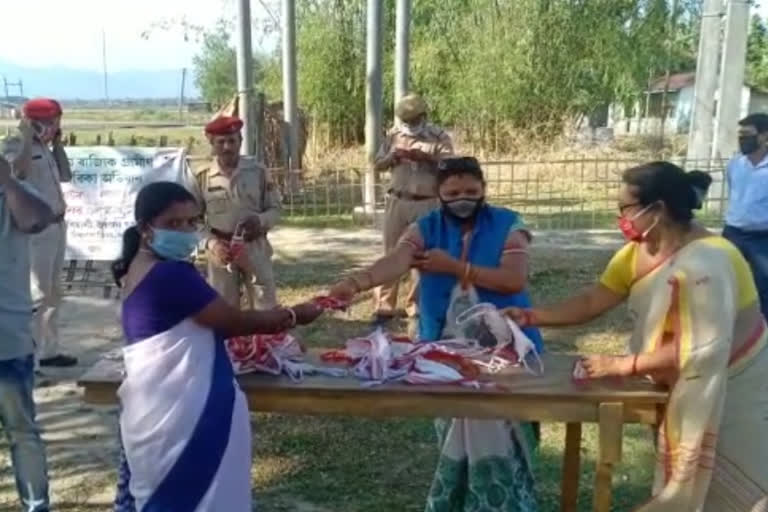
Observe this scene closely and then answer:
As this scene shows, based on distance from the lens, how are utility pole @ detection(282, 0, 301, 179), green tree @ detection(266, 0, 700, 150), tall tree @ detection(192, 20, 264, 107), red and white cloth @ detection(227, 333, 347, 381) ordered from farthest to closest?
tall tree @ detection(192, 20, 264, 107), green tree @ detection(266, 0, 700, 150), utility pole @ detection(282, 0, 301, 179), red and white cloth @ detection(227, 333, 347, 381)

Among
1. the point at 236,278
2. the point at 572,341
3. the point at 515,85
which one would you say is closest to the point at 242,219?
the point at 236,278

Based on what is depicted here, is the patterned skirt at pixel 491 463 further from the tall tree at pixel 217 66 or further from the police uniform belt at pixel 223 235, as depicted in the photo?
the tall tree at pixel 217 66

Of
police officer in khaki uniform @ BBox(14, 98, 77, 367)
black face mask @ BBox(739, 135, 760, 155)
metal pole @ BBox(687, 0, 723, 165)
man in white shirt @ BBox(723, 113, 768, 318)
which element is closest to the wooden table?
police officer in khaki uniform @ BBox(14, 98, 77, 367)

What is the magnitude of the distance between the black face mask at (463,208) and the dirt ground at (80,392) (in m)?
1.69

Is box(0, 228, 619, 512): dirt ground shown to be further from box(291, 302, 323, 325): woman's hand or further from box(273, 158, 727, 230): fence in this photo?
box(291, 302, 323, 325): woman's hand

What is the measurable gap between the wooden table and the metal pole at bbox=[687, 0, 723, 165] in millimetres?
9855

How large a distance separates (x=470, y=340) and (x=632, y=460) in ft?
6.27

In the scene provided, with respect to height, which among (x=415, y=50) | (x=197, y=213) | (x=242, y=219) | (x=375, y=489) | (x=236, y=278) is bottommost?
(x=375, y=489)

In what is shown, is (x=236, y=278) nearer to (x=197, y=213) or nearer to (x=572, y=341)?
(x=572, y=341)

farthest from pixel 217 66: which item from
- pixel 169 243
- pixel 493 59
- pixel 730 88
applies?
pixel 169 243

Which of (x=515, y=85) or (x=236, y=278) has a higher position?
(x=515, y=85)

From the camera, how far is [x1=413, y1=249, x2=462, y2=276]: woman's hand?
3.08 m

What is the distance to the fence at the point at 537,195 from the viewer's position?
11.7 m

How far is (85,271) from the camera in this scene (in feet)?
29.4
